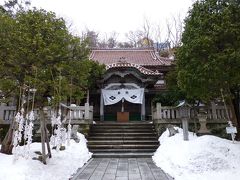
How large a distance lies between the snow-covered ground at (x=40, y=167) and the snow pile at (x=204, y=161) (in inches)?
109

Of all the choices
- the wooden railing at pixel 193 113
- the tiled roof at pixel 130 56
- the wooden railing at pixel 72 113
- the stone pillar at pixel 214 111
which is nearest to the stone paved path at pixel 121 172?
the wooden railing at pixel 193 113

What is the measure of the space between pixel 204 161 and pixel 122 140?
5.09 meters

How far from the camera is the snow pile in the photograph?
19.9 ft

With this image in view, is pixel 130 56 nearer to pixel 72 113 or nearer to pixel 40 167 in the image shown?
pixel 72 113

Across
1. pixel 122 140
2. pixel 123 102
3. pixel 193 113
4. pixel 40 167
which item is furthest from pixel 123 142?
pixel 123 102

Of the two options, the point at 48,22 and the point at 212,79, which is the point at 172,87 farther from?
the point at 48,22

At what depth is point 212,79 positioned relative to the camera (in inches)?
301

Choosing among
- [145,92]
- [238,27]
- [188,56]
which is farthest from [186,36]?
[145,92]

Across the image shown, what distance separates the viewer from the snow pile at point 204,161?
608 centimetres

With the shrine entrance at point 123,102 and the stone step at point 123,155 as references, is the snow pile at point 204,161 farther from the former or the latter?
the shrine entrance at point 123,102

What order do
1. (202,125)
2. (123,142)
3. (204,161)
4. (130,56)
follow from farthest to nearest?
(130,56) → (123,142) → (202,125) → (204,161)

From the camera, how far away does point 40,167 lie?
6023 millimetres

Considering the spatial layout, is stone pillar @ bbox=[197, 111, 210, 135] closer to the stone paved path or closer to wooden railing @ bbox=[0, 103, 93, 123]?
the stone paved path

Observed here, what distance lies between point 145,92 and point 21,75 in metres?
10.8
